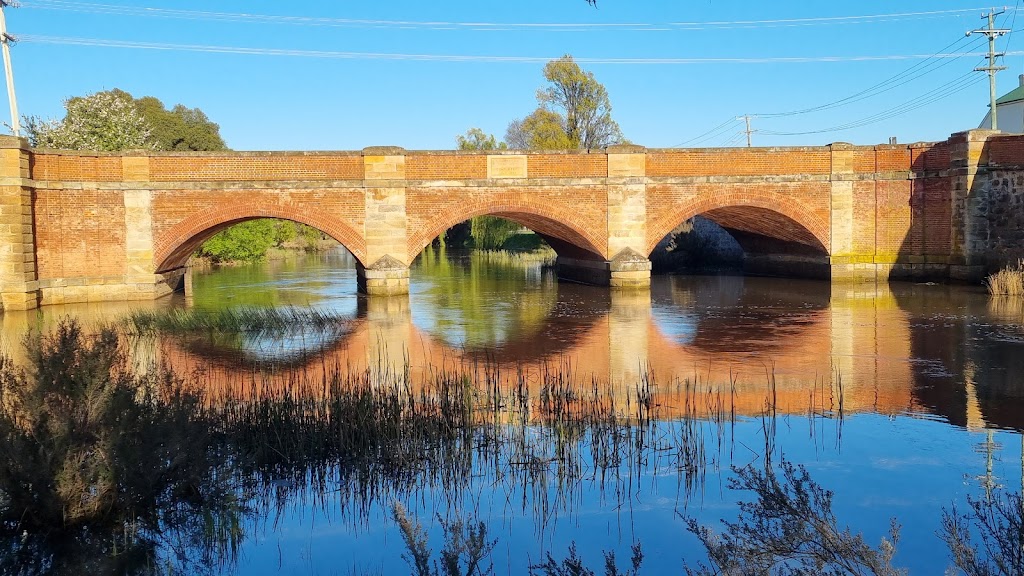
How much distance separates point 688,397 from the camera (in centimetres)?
852

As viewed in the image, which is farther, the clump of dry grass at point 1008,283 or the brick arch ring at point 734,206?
the brick arch ring at point 734,206

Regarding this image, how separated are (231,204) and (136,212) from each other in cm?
233

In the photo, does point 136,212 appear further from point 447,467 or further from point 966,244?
point 966,244

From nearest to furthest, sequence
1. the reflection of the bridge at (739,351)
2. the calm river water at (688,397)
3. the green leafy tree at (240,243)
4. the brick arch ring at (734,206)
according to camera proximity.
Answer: the calm river water at (688,397) < the reflection of the bridge at (739,351) < the brick arch ring at (734,206) < the green leafy tree at (240,243)

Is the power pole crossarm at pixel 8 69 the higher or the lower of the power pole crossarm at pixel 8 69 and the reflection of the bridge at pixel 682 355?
the higher

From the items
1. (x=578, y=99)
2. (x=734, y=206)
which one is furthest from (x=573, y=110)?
(x=734, y=206)

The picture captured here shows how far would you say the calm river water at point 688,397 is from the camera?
562 cm

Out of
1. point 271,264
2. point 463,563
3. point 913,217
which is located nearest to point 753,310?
point 913,217

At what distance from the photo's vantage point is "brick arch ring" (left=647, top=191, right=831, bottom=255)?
2320cm

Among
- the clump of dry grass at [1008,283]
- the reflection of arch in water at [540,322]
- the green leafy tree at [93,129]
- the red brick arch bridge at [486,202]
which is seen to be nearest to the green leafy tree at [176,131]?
the green leafy tree at [93,129]

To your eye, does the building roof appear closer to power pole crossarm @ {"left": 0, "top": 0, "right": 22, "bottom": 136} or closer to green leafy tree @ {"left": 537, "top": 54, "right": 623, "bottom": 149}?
green leafy tree @ {"left": 537, "top": 54, "right": 623, "bottom": 149}

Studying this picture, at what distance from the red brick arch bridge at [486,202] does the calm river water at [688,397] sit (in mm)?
1569

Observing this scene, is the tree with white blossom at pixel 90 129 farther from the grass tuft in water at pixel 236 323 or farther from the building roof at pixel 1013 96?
the building roof at pixel 1013 96

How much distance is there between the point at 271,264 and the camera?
40.5 metres
